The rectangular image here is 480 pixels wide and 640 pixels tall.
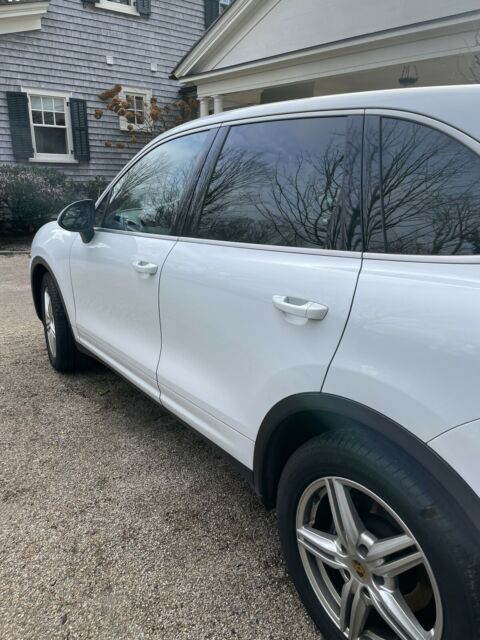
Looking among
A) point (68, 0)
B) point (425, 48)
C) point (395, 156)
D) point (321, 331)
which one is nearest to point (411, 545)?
point (321, 331)

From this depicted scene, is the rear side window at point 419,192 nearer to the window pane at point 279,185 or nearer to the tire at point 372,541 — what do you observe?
the window pane at point 279,185

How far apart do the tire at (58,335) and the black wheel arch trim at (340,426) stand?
7.59 ft

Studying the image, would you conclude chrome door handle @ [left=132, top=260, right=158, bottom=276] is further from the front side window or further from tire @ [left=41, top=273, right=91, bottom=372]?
the front side window

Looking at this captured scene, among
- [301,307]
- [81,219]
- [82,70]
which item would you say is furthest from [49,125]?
[301,307]

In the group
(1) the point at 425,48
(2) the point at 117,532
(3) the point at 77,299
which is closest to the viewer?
(2) the point at 117,532

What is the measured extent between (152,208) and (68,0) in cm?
1132

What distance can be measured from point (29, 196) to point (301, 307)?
10.1 metres

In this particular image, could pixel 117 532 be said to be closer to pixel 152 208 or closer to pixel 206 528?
pixel 206 528

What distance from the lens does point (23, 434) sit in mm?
3131

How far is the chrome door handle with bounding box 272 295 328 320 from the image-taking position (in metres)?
1.52

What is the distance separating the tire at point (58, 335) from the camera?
12.1ft

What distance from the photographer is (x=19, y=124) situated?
11008 millimetres

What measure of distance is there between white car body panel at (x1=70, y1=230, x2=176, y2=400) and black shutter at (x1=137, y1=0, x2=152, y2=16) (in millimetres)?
11363

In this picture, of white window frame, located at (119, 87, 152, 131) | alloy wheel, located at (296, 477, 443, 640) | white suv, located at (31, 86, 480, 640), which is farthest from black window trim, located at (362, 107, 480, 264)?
white window frame, located at (119, 87, 152, 131)
